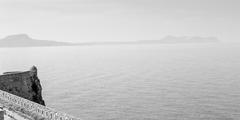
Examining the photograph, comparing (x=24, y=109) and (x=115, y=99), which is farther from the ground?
(x=24, y=109)

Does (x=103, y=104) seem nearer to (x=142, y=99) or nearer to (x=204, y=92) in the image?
(x=142, y=99)

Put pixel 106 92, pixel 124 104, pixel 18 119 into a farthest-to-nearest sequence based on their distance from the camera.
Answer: pixel 106 92, pixel 124 104, pixel 18 119

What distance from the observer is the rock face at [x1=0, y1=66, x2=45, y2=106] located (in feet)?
125

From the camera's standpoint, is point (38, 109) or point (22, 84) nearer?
point (38, 109)

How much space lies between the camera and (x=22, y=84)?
3997cm

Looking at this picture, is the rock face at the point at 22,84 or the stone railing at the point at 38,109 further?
the rock face at the point at 22,84

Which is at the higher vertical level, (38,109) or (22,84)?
(38,109)

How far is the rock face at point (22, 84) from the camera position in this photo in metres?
38.2

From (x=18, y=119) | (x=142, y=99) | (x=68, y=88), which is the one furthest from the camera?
(x=68, y=88)

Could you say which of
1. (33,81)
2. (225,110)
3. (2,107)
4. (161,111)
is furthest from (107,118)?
(2,107)

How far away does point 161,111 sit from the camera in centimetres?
5234

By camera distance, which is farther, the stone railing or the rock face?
the rock face

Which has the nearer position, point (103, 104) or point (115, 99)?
point (103, 104)

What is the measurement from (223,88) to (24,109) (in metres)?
56.3
